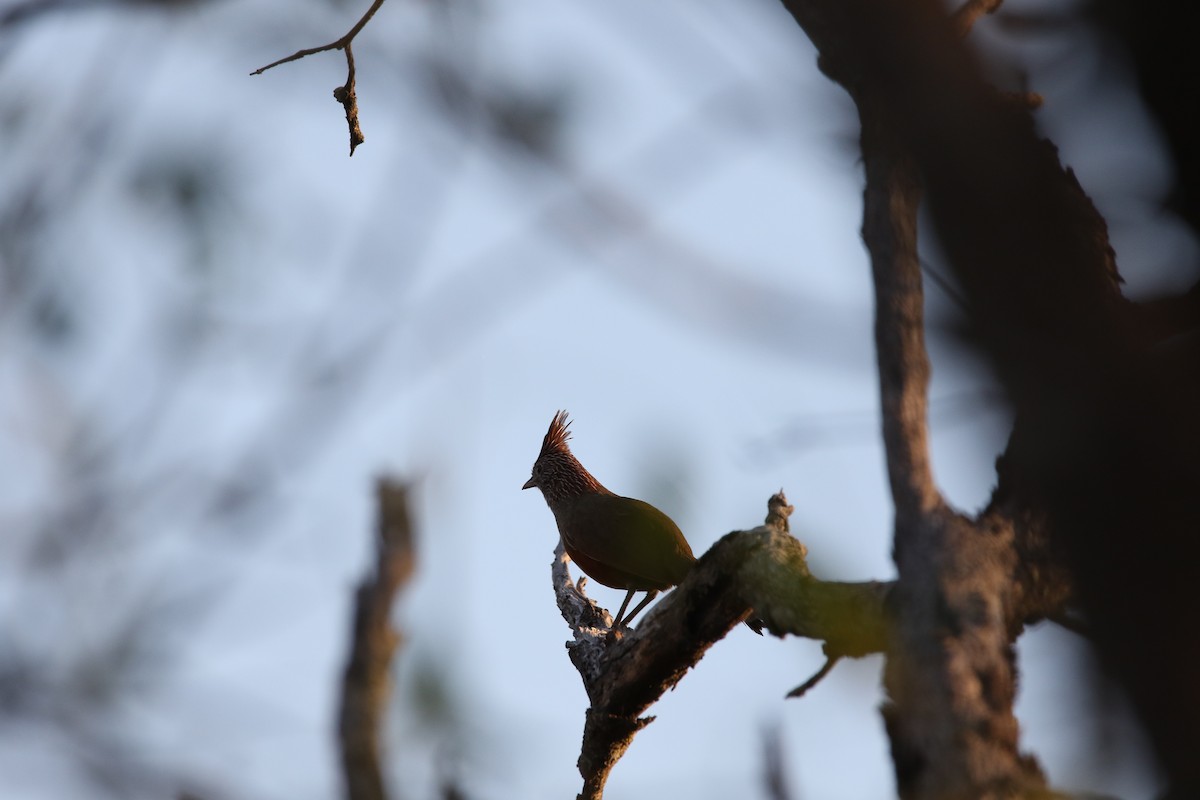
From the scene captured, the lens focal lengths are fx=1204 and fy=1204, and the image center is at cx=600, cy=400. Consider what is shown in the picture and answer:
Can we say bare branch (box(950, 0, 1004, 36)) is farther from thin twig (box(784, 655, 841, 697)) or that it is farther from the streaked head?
the streaked head

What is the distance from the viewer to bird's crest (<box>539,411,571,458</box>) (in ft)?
24.7

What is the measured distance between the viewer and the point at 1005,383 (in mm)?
1602

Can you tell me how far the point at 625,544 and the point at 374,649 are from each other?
1.35 meters

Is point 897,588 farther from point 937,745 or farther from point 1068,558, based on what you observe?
point 1068,558

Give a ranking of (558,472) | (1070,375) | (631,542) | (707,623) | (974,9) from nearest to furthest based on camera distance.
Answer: (1070,375) → (974,9) → (707,623) → (631,542) → (558,472)

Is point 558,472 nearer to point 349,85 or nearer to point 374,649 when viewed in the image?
point 374,649

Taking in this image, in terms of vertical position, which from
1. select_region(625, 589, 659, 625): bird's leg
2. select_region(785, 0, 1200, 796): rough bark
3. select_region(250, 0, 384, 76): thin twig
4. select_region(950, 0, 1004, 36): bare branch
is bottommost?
select_region(625, 589, 659, 625): bird's leg

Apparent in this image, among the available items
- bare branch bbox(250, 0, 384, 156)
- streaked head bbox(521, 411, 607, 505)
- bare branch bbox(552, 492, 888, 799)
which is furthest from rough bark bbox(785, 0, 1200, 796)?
streaked head bbox(521, 411, 607, 505)

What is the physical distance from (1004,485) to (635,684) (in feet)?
4.91

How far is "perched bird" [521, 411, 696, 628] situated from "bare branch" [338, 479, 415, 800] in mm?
1002

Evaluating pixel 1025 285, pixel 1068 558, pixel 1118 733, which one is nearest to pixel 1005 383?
pixel 1025 285

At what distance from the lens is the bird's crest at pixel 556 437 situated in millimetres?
7530

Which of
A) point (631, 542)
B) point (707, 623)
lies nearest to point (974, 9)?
point (707, 623)

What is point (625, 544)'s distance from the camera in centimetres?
546
